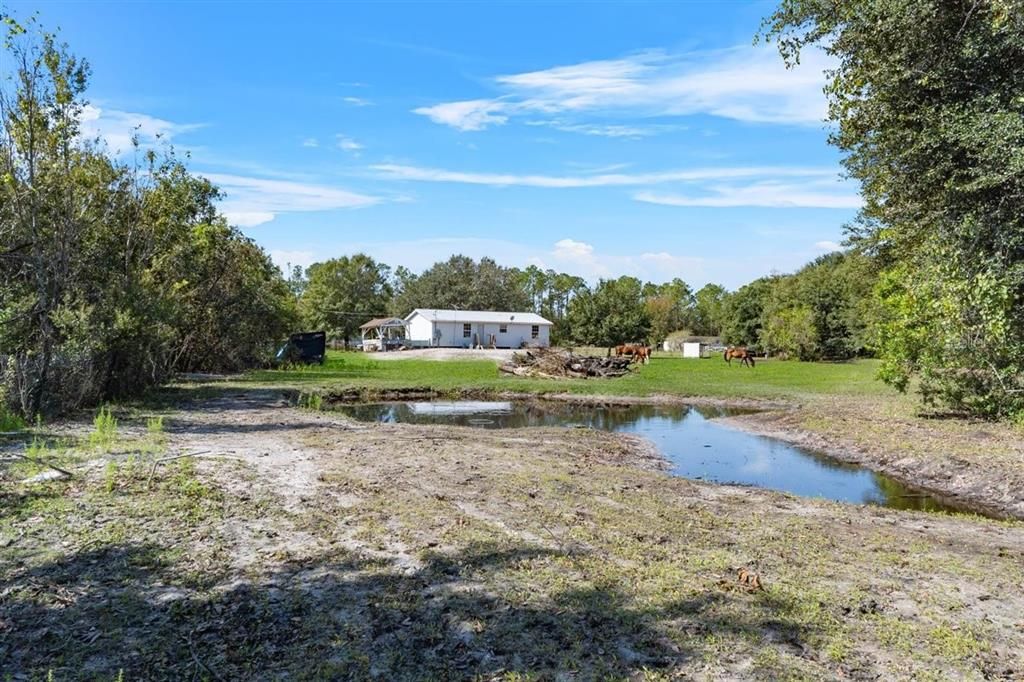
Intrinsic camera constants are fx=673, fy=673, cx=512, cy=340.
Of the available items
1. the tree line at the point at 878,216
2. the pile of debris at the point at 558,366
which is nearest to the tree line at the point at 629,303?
the pile of debris at the point at 558,366

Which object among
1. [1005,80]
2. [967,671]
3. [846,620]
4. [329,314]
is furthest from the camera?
[329,314]

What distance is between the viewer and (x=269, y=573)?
4.91 meters

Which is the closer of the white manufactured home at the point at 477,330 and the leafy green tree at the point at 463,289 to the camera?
the white manufactured home at the point at 477,330

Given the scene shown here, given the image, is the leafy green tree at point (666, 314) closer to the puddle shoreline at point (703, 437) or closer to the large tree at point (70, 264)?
the puddle shoreline at point (703, 437)

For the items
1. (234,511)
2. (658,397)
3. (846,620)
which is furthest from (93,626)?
(658,397)

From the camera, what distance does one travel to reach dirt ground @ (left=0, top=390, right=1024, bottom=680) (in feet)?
12.4

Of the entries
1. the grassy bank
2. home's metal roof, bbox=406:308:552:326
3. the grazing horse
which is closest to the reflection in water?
the grassy bank

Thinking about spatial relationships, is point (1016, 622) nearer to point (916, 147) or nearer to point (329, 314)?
point (916, 147)

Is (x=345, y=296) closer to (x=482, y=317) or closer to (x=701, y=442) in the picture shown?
(x=482, y=317)

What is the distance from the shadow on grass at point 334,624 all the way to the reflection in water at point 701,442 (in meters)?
6.46

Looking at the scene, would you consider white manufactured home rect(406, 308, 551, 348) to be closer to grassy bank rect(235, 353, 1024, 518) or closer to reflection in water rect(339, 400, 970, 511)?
grassy bank rect(235, 353, 1024, 518)

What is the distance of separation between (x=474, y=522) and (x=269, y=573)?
1.97 meters

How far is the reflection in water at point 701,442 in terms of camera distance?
10461 millimetres

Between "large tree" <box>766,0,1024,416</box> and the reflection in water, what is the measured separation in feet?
10.2
